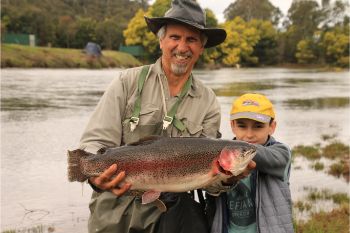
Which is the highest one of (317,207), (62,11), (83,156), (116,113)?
(62,11)

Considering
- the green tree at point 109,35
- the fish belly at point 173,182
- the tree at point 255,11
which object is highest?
the tree at point 255,11

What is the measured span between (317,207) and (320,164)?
11.2 ft

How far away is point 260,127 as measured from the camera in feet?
12.9

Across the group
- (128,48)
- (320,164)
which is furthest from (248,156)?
(128,48)

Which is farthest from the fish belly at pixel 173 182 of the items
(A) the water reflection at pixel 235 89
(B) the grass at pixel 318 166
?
(A) the water reflection at pixel 235 89

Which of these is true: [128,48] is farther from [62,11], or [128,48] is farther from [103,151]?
[103,151]

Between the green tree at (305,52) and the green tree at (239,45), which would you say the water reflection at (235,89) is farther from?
the green tree at (305,52)

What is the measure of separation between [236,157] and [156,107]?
3.04 ft

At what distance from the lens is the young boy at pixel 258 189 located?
3.73m

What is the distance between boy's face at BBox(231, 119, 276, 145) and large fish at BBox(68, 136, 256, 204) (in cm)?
60

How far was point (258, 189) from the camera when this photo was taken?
3.80 meters

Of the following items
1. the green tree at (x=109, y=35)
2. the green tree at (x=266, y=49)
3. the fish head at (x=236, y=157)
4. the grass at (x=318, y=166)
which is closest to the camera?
the fish head at (x=236, y=157)

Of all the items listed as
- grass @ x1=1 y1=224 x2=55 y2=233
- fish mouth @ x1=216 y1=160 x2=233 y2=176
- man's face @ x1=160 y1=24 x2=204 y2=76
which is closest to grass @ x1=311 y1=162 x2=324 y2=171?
grass @ x1=1 y1=224 x2=55 y2=233

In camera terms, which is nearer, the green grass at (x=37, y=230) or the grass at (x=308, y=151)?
the green grass at (x=37, y=230)
